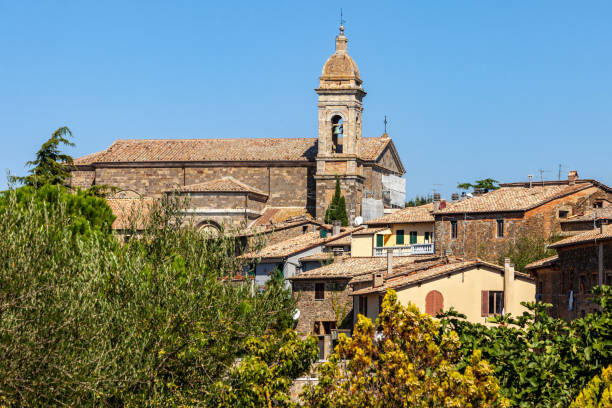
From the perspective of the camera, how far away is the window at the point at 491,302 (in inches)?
1783

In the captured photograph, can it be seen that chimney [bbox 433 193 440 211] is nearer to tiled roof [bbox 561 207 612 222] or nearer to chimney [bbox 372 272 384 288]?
tiled roof [bbox 561 207 612 222]

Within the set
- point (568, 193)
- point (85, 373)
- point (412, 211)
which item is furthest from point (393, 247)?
point (85, 373)

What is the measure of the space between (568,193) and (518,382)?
4027 cm

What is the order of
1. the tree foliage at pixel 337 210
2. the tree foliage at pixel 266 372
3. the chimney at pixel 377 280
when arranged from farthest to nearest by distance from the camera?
the tree foliage at pixel 337 210 < the chimney at pixel 377 280 < the tree foliage at pixel 266 372

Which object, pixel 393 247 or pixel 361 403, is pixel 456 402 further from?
pixel 393 247

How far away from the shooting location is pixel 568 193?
5997 cm

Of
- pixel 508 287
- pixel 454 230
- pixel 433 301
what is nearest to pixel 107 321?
pixel 433 301

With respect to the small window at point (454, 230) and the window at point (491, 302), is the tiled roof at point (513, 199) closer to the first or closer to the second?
the small window at point (454, 230)

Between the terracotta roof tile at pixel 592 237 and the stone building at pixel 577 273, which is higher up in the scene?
the terracotta roof tile at pixel 592 237

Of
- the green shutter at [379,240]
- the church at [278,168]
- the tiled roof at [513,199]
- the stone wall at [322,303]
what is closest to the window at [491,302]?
→ the stone wall at [322,303]

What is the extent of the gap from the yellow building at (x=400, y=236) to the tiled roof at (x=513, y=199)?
194 centimetres

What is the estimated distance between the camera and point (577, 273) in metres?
44.4

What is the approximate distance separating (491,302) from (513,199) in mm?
16033

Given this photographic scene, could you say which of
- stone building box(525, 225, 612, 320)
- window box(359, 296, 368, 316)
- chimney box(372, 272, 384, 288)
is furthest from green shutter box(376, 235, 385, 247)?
stone building box(525, 225, 612, 320)
